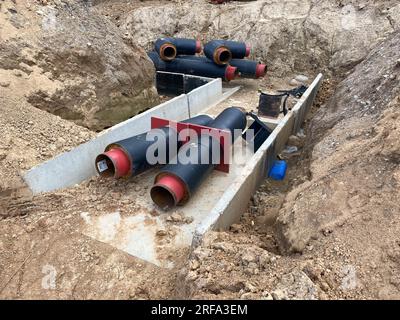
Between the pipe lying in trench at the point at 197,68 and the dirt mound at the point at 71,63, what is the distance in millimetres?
2117

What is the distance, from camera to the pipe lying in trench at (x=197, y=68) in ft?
30.8

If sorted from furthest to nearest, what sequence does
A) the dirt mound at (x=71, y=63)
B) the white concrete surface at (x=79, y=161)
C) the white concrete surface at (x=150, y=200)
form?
the dirt mound at (x=71, y=63), the white concrete surface at (x=79, y=161), the white concrete surface at (x=150, y=200)

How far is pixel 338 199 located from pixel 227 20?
9.88 meters

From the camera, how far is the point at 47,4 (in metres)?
6.36

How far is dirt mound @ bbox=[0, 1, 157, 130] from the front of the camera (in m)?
5.50

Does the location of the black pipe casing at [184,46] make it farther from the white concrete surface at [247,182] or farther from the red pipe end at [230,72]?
the white concrete surface at [247,182]

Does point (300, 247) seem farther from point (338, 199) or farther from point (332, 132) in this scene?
point (332, 132)

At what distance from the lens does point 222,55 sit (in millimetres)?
9344

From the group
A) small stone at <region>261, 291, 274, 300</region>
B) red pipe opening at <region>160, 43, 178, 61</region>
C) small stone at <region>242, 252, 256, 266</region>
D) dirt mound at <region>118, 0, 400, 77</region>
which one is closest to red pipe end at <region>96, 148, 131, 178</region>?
small stone at <region>242, 252, 256, 266</region>

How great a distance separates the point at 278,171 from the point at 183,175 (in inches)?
82.7

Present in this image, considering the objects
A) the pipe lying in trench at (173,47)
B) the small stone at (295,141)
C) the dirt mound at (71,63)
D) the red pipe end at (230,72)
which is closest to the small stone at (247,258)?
the dirt mound at (71,63)

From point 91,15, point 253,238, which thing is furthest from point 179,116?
point 253,238

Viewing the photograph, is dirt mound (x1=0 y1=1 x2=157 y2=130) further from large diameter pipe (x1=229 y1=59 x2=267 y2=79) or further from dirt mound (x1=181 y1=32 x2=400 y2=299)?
dirt mound (x1=181 y1=32 x2=400 y2=299)

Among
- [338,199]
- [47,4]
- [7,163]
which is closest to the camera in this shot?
[338,199]
